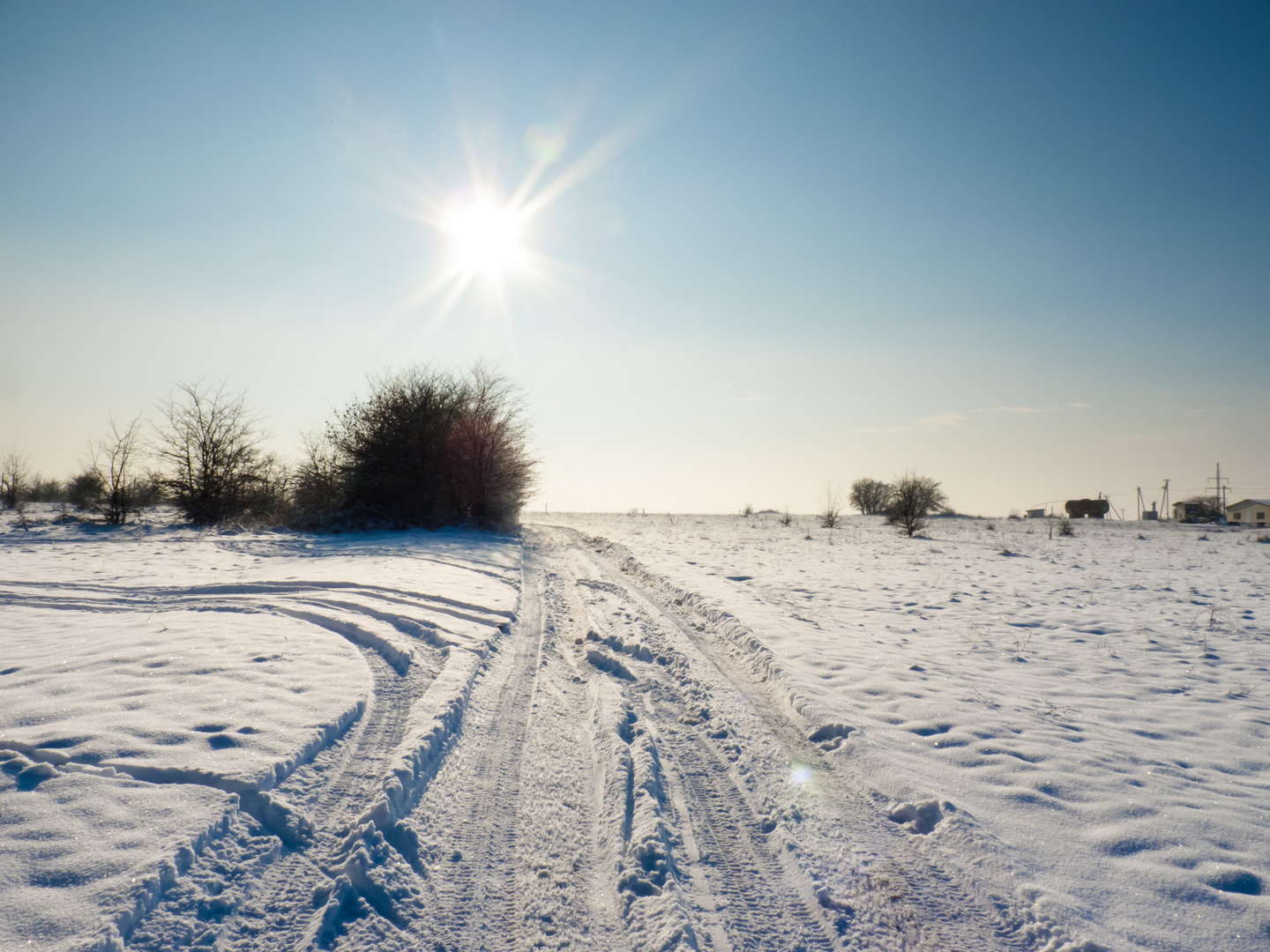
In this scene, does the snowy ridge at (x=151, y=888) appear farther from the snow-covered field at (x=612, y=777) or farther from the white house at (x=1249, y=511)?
the white house at (x=1249, y=511)

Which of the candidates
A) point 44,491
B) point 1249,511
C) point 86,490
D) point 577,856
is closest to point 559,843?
point 577,856

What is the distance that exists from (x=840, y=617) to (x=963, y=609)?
8.00ft

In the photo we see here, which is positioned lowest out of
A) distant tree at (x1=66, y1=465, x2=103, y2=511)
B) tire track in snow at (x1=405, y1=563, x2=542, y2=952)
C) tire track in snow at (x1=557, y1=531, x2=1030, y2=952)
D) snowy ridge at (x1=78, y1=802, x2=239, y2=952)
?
tire track in snow at (x1=557, y1=531, x2=1030, y2=952)

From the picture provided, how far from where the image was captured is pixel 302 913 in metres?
2.69

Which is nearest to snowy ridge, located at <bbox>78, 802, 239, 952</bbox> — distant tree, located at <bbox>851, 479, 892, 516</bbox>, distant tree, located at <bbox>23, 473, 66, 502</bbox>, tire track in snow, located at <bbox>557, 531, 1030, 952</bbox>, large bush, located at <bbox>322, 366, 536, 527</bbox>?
→ tire track in snow, located at <bbox>557, 531, 1030, 952</bbox>

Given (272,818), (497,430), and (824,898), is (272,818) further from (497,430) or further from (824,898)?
(497,430)

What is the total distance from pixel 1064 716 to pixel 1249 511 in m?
77.2

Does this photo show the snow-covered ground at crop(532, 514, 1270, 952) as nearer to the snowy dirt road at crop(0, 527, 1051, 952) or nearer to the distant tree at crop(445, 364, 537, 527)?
the snowy dirt road at crop(0, 527, 1051, 952)

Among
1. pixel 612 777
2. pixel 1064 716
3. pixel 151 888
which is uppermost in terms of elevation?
pixel 151 888

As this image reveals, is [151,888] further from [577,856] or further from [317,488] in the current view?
[317,488]

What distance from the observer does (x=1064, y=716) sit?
5.66 meters

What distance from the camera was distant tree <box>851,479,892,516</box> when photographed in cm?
5522

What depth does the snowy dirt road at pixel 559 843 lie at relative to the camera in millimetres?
2674

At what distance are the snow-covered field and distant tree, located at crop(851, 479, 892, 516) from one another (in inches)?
1866
